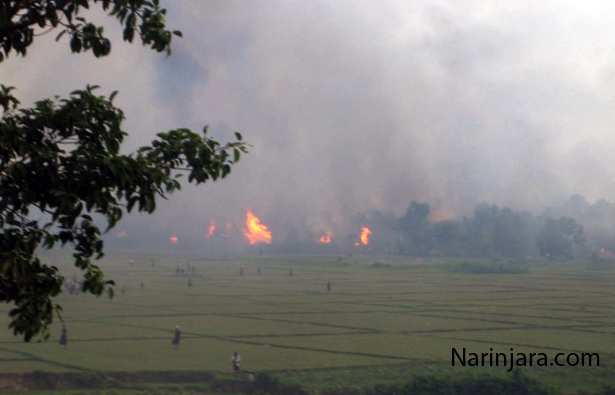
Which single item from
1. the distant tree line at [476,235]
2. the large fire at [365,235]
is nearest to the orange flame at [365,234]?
the large fire at [365,235]

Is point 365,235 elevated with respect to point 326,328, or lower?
elevated

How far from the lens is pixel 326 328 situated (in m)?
43.8

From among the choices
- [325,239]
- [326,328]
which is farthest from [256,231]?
[326,328]

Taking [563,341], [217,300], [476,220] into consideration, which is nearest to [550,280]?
[217,300]

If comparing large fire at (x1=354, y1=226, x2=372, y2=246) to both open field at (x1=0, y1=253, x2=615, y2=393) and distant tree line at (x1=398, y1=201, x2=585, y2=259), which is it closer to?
distant tree line at (x1=398, y1=201, x2=585, y2=259)

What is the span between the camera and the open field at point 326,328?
30.8 meters

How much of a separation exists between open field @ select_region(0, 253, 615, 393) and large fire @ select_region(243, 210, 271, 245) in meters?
56.0

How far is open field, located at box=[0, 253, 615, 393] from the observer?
30.8 metres

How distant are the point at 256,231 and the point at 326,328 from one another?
100460 millimetres

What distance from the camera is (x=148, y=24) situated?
8.26 meters

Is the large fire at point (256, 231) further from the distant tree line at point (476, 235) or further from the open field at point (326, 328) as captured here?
the open field at point (326, 328)

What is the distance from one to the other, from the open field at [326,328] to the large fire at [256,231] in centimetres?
5598

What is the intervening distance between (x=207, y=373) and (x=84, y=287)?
22.2 m

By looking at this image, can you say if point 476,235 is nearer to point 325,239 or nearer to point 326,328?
point 325,239
